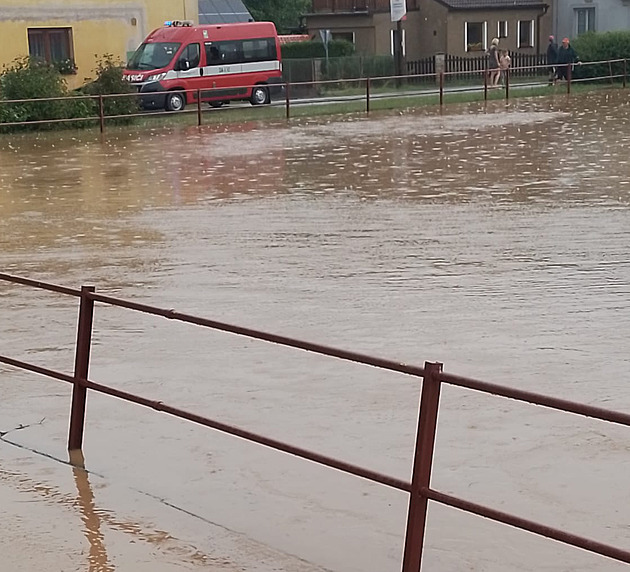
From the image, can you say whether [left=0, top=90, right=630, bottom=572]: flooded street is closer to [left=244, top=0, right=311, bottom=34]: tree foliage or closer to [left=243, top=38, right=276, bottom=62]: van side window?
[left=243, top=38, right=276, bottom=62]: van side window

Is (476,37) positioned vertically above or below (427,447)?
above

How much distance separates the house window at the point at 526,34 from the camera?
5694 centimetres

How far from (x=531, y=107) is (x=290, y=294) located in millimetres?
22121

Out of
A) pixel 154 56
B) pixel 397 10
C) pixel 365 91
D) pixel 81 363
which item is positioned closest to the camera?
pixel 81 363

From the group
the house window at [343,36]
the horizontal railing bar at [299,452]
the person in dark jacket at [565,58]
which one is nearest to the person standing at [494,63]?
the person in dark jacket at [565,58]

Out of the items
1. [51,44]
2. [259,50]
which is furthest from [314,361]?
[51,44]

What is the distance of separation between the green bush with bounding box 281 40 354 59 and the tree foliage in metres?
19.0

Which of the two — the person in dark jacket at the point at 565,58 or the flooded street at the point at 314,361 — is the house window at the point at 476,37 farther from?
the flooded street at the point at 314,361

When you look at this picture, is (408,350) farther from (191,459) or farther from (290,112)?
(290,112)

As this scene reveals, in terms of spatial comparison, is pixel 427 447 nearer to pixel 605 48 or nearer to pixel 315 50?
pixel 605 48

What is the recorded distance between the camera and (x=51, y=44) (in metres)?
37.2

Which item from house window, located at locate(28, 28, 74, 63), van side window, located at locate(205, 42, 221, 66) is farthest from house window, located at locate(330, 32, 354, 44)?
van side window, located at locate(205, 42, 221, 66)

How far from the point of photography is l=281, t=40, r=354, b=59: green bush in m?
49.6

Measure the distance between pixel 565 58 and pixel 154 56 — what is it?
42.6 feet
